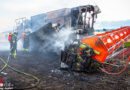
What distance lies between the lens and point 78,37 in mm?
7805

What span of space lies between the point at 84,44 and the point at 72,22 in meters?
3.70

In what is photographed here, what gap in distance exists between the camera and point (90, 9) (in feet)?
25.8

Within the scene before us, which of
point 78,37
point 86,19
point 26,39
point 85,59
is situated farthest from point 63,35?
point 85,59

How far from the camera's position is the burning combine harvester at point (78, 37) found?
429cm

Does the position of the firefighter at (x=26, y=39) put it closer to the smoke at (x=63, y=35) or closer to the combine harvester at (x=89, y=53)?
the smoke at (x=63, y=35)

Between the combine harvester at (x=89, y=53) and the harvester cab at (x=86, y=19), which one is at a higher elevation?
the harvester cab at (x=86, y=19)

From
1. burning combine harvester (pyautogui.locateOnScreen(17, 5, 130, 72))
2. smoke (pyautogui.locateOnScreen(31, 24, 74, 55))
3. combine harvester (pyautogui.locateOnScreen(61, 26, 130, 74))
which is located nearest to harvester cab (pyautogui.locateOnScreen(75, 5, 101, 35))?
burning combine harvester (pyautogui.locateOnScreen(17, 5, 130, 72))

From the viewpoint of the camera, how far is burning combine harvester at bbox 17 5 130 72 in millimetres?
4293

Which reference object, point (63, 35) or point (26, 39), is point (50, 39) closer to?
point (63, 35)

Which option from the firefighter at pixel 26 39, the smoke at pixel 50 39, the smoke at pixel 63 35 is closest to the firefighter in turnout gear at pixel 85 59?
the smoke at pixel 50 39

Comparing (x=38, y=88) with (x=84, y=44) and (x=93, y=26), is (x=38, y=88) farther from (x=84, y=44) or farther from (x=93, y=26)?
(x=93, y=26)

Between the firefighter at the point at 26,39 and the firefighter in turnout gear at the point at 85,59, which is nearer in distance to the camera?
the firefighter in turnout gear at the point at 85,59

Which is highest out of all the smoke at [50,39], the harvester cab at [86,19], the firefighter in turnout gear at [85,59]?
the harvester cab at [86,19]

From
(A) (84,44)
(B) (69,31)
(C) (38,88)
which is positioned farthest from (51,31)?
(C) (38,88)
